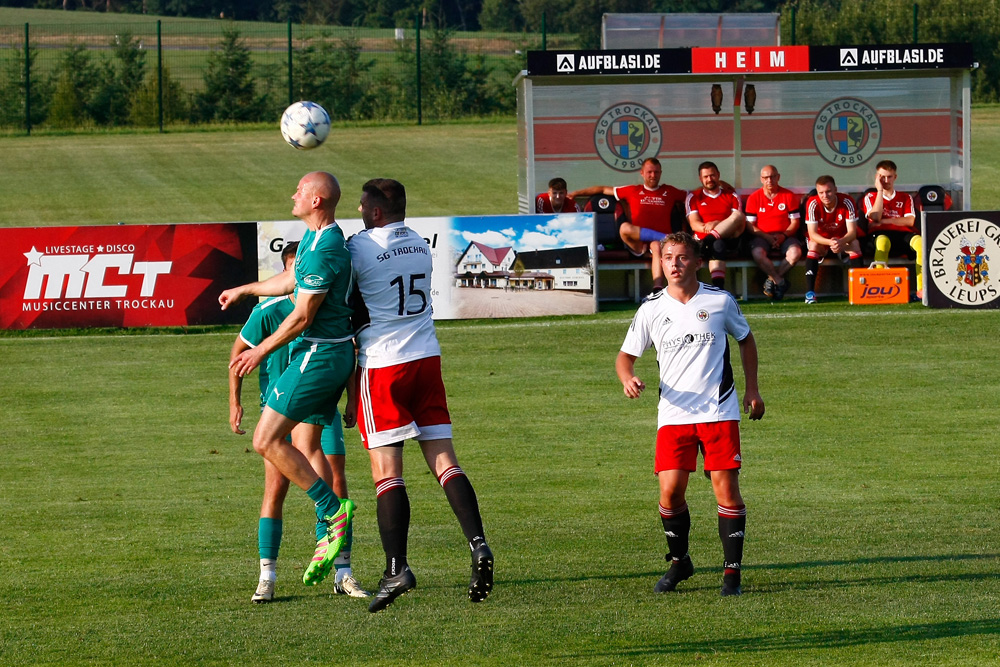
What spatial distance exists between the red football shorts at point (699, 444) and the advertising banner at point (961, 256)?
38.3ft

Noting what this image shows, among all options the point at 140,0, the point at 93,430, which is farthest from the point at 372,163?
the point at 140,0

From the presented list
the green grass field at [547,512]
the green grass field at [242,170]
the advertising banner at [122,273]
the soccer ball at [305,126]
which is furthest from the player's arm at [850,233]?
the green grass field at [242,170]

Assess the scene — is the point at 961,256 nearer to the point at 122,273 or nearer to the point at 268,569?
the point at 122,273

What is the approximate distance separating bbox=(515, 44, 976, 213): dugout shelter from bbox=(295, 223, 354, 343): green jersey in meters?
15.3

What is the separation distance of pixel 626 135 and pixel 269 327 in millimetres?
15675

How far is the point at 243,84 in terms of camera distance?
4353 cm

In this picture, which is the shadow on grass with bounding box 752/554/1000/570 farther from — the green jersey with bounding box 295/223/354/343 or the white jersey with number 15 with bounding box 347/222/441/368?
the green jersey with bounding box 295/223/354/343

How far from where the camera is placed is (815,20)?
4631 centimetres

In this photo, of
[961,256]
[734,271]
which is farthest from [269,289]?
[734,271]

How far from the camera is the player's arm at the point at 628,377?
6.72 m

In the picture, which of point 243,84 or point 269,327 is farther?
point 243,84

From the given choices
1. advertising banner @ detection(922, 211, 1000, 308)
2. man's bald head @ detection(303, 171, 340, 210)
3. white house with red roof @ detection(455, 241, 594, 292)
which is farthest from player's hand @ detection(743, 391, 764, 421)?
advertising banner @ detection(922, 211, 1000, 308)

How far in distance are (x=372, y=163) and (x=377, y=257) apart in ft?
103

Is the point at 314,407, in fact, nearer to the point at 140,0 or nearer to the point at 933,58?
the point at 933,58
